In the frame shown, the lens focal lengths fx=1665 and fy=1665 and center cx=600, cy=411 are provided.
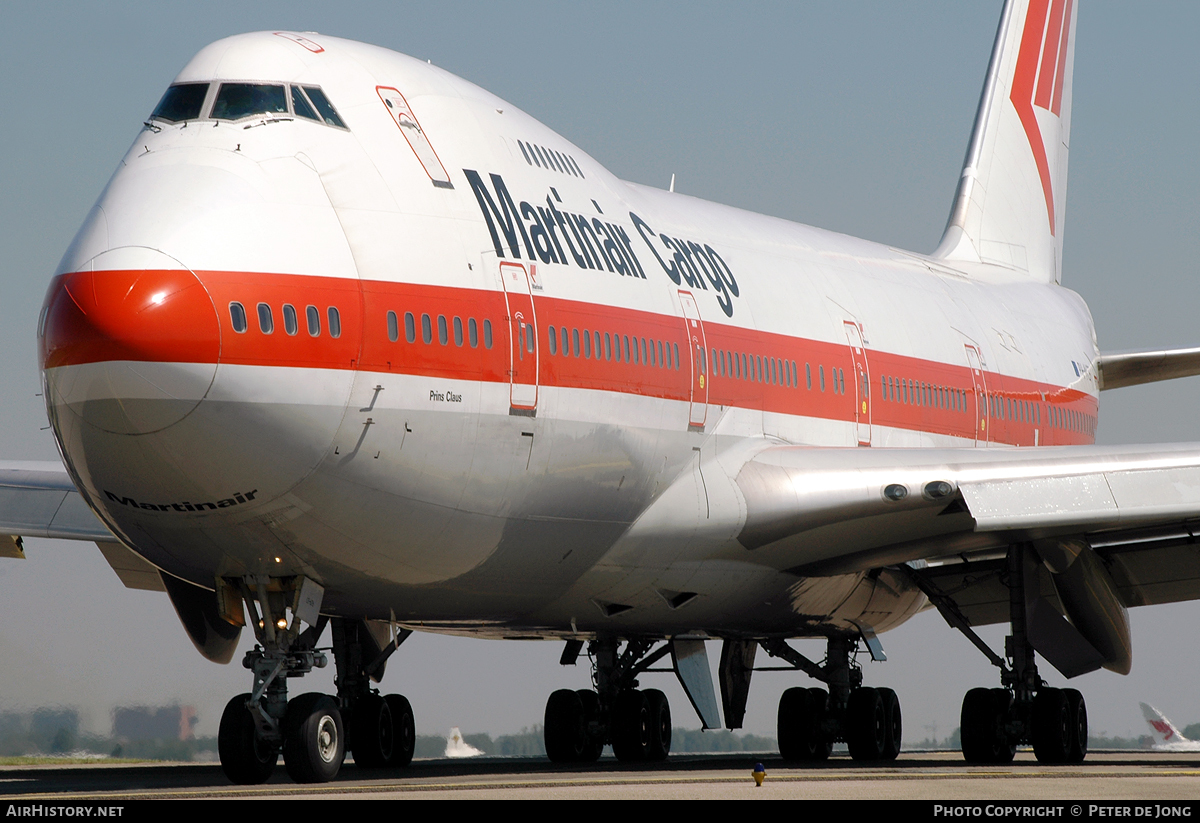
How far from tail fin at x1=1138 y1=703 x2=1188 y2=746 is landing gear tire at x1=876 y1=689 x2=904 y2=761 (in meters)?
13.0

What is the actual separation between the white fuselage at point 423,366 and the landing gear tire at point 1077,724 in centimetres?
265

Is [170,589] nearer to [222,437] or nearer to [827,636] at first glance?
[222,437]

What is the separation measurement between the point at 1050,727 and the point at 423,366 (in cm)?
908

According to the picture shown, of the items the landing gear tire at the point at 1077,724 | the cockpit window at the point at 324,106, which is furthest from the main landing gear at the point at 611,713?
the cockpit window at the point at 324,106

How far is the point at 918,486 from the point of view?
16.0m

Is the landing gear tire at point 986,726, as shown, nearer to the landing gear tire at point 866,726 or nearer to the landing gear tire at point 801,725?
the landing gear tire at point 866,726

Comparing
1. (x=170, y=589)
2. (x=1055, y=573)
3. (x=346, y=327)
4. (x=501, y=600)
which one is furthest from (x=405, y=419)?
(x=1055, y=573)

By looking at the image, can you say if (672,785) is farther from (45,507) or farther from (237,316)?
(45,507)

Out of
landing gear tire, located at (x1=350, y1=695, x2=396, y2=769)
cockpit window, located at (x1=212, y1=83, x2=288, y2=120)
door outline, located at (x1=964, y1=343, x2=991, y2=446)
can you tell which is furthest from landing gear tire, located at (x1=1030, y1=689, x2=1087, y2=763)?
cockpit window, located at (x1=212, y1=83, x2=288, y2=120)

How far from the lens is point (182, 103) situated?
504 inches

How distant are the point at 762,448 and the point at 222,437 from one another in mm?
6855

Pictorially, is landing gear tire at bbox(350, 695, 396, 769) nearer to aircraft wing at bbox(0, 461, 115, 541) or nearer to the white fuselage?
the white fuselage

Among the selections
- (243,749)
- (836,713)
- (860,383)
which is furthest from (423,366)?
(836,713)

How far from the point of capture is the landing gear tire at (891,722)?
69.2ft
